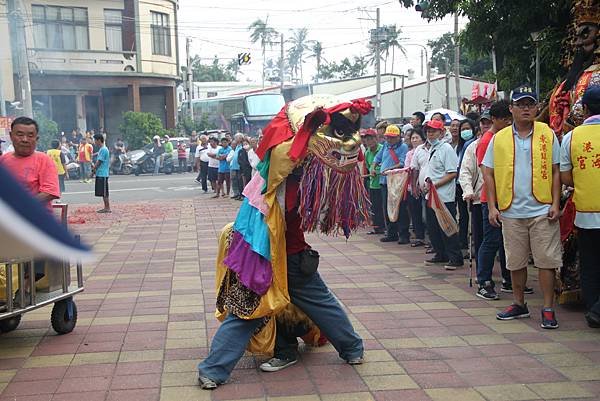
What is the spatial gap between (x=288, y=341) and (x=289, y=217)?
886 millimetres

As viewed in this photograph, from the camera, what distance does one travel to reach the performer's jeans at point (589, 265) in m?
4.96

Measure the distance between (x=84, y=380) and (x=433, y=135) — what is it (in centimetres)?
476

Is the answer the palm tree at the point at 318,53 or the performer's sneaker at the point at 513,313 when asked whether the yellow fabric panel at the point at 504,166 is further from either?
the palm tree at the point at 318,53

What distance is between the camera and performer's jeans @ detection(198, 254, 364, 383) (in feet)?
12.9

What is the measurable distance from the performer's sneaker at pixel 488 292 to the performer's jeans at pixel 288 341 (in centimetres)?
205

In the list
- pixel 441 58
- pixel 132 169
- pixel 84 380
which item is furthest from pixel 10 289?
pixel 441 58

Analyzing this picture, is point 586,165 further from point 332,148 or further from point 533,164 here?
point 332,148

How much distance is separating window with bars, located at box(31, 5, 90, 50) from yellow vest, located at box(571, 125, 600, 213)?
11.8m

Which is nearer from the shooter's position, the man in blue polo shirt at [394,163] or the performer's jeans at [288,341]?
the performer's jeans at [288,341]

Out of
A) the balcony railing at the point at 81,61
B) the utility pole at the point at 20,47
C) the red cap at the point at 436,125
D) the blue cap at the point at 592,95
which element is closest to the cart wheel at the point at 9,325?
the blue cap at the point at 592,95

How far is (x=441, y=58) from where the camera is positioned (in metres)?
47.9

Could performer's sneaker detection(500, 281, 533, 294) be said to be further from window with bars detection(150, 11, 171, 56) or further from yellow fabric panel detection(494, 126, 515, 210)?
window with bars detection(150, 11, 171, 56)

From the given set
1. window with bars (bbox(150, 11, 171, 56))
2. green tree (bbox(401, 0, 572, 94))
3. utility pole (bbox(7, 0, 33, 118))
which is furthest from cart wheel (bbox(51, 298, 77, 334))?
window with bars (bbox(150, 11, 171, 56))

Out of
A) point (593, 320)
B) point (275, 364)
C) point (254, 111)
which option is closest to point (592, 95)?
point (593, 320)
